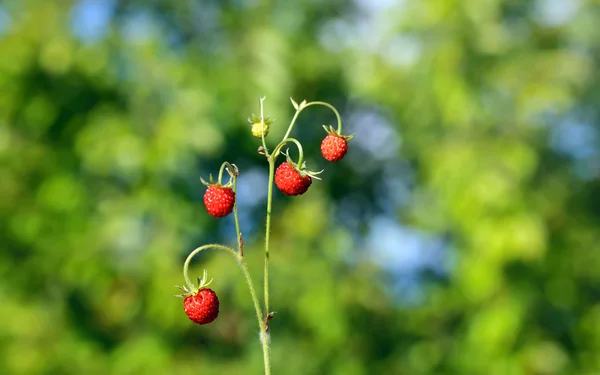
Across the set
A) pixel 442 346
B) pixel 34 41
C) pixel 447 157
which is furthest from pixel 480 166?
pixel 34 41

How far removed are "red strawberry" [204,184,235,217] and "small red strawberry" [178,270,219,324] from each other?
0.10 m

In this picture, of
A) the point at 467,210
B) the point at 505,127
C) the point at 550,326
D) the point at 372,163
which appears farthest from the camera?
the point at 372,163

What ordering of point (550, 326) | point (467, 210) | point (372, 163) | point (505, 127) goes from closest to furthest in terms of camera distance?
point (467, 210) → point (505, 127) → point (550, 326) → point (372, 163)

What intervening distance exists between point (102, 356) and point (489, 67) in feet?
13.6

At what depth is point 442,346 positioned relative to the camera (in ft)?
26.4

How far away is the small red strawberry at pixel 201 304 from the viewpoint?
1.38 m

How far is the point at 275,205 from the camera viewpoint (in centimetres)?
885

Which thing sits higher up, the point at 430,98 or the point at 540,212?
the point at 430,98

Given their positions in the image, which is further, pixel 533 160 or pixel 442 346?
pixel 442 346

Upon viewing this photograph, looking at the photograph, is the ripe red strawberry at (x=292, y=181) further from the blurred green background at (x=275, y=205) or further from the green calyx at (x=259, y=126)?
the blurred green background at (x=275, y=205)

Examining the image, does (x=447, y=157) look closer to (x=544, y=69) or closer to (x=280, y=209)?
(x=544, y=69)

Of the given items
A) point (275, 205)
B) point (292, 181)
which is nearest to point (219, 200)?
point (292, 181)

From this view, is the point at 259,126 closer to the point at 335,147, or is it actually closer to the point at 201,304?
the point at 335,147

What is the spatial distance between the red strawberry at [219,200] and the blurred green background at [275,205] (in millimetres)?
5449
